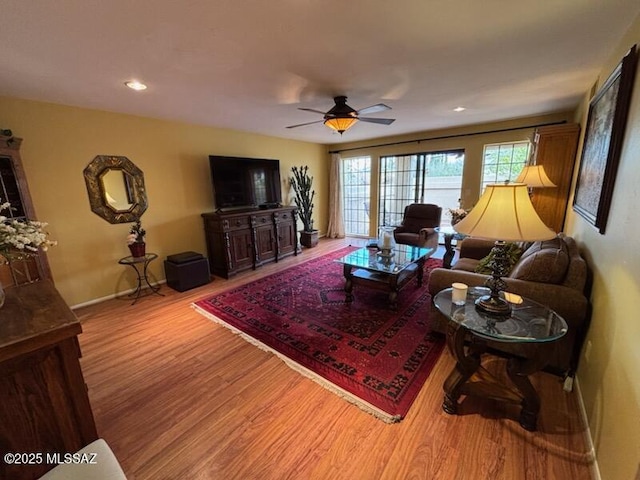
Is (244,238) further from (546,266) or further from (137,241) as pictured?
(546,266)

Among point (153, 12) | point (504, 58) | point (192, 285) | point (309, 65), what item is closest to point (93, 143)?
point (192, 285)

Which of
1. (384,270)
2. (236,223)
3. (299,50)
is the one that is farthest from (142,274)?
(299,50)

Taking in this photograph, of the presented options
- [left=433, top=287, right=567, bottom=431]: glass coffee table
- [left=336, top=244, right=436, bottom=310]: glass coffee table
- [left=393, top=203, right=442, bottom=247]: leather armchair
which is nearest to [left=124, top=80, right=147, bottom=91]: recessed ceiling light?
[left=336, top=244, right=436, bottom=310]: glass coffee table

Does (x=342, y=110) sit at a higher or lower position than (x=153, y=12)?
lower

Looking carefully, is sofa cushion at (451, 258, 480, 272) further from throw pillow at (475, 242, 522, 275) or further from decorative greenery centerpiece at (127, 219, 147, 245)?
decorative greenery centerpiece at (127, 219, 147, 245)

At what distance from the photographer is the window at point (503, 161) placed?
455cm

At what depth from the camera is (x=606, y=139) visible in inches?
70.4

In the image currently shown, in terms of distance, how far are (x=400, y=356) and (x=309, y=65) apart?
2429 mm

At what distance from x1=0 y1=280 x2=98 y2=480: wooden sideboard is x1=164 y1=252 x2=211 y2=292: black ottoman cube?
2.45 metres

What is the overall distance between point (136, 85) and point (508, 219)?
3107 millimetres

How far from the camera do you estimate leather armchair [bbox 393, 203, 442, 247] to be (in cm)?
458

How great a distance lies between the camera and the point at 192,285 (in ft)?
12.3

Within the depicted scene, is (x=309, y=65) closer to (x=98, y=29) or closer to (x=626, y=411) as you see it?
(x=98, y=29)

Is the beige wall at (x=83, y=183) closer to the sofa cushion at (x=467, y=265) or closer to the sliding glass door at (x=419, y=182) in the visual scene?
the sliding glass door at (x=419, y=182)
